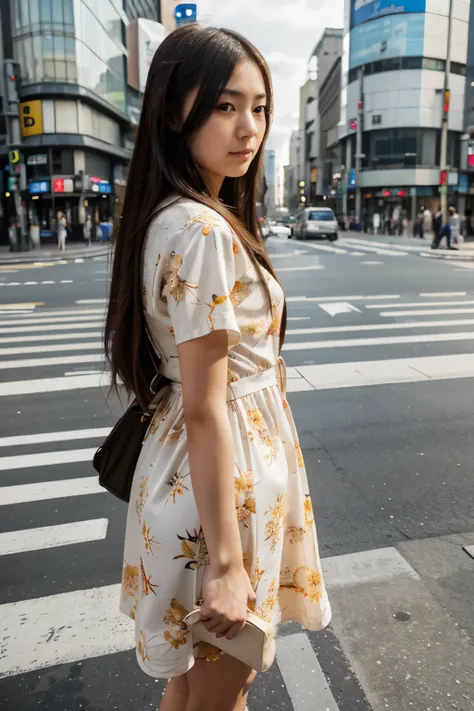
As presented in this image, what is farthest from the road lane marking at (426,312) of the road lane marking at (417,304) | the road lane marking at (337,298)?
the road lane marking at (337,298)

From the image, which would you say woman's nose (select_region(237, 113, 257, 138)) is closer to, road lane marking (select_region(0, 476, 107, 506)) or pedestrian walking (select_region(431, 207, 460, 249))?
road lane marking (select_region(0, 476, 107, 506))

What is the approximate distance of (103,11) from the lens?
151ft

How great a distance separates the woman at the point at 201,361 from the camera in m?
1.30

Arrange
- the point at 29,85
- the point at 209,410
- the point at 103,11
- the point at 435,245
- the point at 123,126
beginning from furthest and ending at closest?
the point at 123,126 → the point at 103,11 → the point at 29,85 → the point at 435,245 → the point at 209,410

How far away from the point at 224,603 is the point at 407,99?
62.0m

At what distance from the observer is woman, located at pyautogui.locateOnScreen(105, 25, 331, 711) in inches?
51.3

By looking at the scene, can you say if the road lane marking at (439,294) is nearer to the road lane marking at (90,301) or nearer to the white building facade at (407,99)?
the road lane marking at (90,301)

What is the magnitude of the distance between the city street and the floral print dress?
44.7 inches

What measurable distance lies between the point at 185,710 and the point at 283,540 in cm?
46

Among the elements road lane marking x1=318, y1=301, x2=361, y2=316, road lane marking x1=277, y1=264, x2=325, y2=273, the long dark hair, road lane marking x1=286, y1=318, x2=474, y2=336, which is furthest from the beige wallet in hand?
road lane marking x1=277, y1=264, x2=325, y2=273

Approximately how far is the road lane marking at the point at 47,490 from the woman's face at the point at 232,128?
10.0 ft

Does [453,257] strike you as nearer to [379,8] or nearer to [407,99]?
[407,99]

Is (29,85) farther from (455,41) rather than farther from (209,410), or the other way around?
(209,410)

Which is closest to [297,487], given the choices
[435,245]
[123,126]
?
[435,245]
